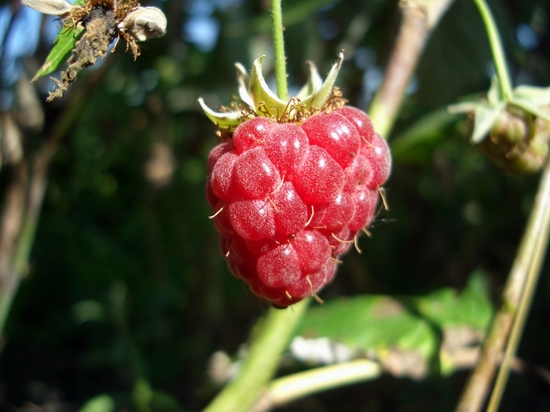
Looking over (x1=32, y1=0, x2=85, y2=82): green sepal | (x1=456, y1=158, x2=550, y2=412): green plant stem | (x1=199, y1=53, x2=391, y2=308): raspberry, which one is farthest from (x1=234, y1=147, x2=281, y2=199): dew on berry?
(x1=456, y1=158, x2=550, y2=412): green plant stem

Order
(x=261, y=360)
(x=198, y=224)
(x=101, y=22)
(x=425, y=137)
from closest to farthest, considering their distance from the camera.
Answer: (x=101, y=22)
(x=261, y=360)
(x=425, y=137)
(x=198, y=224)

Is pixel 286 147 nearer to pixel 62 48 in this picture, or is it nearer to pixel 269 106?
pixel 269 106

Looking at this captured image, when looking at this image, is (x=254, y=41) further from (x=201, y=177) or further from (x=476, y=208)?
(x=201, y=177)

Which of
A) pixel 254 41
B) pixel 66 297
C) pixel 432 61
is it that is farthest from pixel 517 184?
pixel 66 297

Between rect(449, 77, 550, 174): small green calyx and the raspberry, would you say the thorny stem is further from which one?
the raspberry

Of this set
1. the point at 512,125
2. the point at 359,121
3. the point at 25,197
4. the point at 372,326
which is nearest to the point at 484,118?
the point at 512,125

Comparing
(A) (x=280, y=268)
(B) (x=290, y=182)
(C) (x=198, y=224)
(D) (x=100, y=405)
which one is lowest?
(C) (x=198, y=224)
